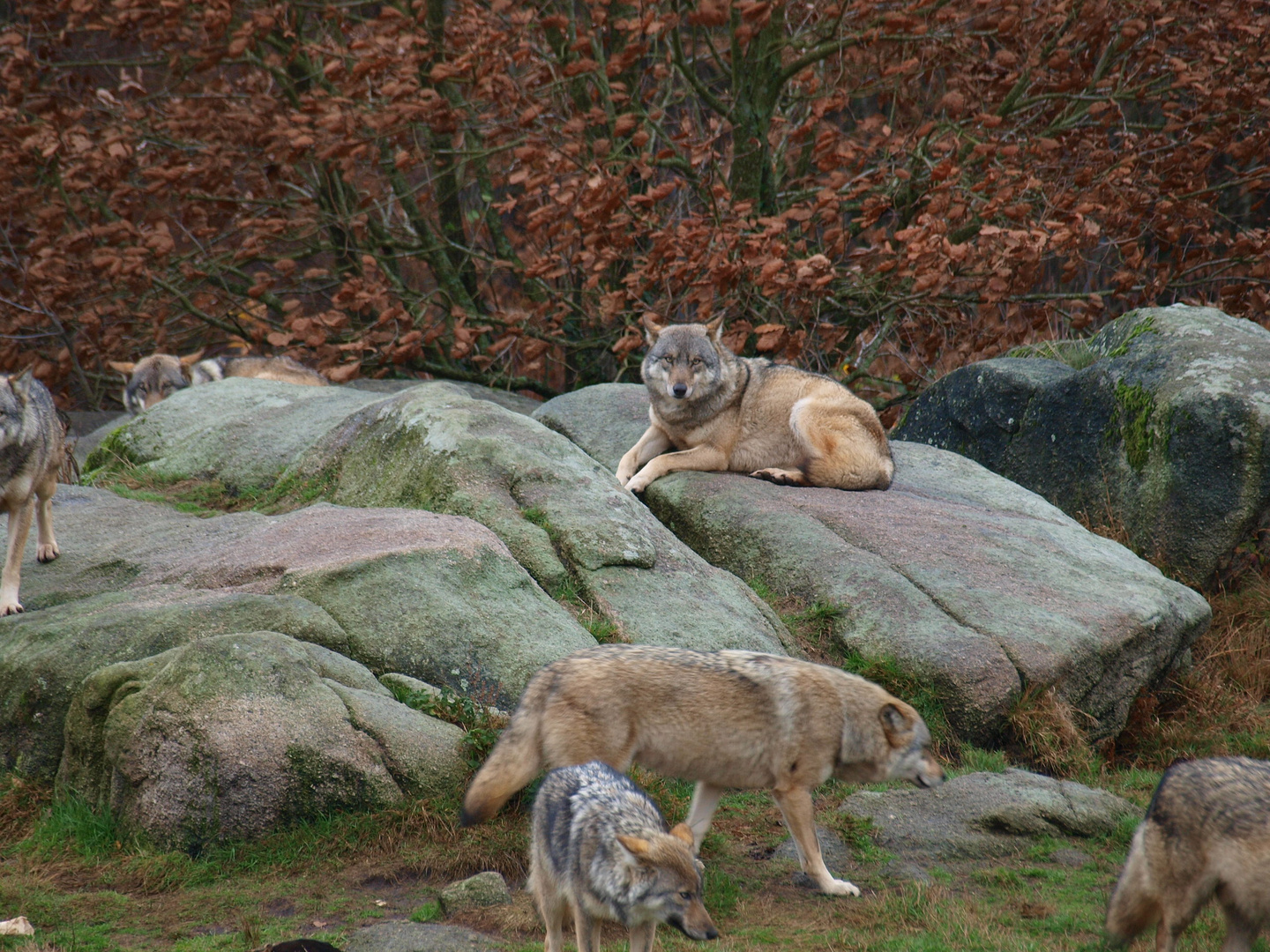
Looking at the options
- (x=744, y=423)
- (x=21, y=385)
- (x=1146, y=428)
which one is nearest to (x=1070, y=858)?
(x=744, y=423)

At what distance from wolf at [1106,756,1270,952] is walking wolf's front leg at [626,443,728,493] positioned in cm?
594

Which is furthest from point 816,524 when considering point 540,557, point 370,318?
point 370,318

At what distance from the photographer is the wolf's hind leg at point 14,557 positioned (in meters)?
7.21

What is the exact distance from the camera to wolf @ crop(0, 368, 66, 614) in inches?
291

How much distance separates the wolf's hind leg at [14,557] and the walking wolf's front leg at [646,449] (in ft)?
16.7

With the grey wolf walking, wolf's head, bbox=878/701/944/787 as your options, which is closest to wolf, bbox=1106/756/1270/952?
wolf's head, bbox=878/701/944/787

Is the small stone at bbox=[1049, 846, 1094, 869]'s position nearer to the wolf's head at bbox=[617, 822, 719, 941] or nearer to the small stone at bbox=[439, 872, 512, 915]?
the wolf's head at bbox=[617, 822, 719, 941]

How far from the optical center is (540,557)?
7.64 m

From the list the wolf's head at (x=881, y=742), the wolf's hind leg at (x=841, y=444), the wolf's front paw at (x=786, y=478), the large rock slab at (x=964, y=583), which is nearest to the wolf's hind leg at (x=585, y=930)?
the wolf's head at (x=881, y=742)

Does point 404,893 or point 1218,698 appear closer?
point 404,893

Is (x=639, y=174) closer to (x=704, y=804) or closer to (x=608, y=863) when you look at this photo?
(x=704, y=804)

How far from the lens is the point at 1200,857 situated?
4480 millimetres

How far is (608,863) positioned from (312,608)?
9.30ft

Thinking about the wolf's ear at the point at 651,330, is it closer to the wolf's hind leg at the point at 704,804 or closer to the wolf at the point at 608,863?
the wolf's hind leg at the point at 704,804
